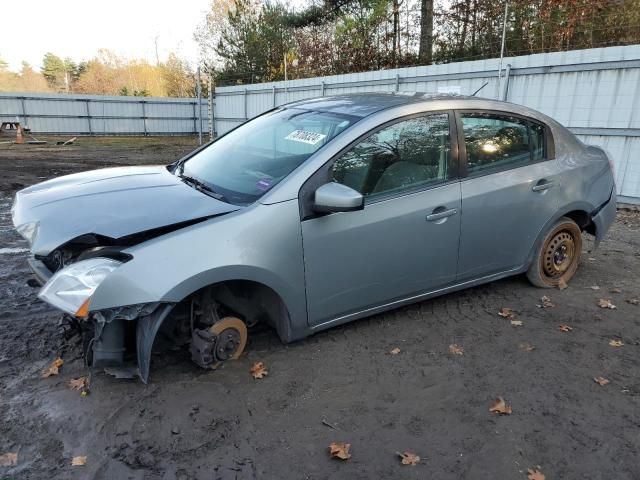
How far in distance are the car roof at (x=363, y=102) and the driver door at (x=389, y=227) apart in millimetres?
182

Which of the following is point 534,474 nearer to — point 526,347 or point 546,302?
point 526,347

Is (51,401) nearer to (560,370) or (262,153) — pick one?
(262,153)

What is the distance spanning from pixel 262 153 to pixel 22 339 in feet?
6.87

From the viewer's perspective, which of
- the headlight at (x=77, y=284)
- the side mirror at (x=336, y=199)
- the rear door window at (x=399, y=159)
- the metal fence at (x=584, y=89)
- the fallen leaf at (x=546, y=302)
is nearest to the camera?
the headlight at (x=77, y=284)

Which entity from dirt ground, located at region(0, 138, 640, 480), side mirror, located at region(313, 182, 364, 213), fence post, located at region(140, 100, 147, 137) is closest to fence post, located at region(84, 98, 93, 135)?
fence post, located at region(140, 100, 147, 137)

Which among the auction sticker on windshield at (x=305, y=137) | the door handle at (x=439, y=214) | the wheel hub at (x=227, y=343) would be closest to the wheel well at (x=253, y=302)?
the wheel hub at (x=227, y=343)

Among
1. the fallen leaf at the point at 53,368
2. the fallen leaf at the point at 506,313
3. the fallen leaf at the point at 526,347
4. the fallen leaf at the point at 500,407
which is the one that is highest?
the fallen leaf at the point at 53,368

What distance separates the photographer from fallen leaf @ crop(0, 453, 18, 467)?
228 cm

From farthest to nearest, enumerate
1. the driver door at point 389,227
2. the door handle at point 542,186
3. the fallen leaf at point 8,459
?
the door handle at point 542,186
the driver door at point 389,227
the fallen leaf at point 8,459

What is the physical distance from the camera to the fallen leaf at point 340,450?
2406 mm

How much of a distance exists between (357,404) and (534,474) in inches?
37.8

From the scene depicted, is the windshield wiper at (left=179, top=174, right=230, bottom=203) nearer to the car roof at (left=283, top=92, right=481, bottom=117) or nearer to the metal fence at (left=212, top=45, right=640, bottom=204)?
the car roof at (left=283, top=92, right=481, bottom=117)

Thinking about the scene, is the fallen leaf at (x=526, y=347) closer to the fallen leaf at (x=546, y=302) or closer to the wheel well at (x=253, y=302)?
the fallen leaf at (x=546, y=302)

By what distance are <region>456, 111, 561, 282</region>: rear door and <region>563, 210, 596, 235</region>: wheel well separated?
1.40 feet
